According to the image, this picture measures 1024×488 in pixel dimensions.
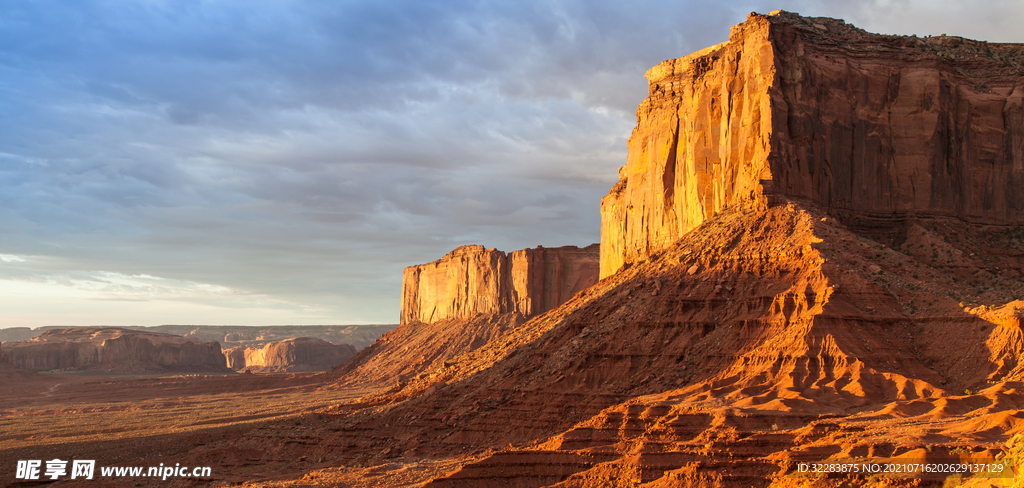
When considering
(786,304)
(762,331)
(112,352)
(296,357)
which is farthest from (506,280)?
(762,331)

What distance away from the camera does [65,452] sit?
39.7 metres

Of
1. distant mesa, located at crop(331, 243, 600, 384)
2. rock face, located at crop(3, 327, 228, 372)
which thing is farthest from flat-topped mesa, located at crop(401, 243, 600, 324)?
rock face, located at crop(3, 327, 228, 372)

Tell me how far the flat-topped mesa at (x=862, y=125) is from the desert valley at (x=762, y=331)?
0.13 m

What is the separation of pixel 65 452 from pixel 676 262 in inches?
1282

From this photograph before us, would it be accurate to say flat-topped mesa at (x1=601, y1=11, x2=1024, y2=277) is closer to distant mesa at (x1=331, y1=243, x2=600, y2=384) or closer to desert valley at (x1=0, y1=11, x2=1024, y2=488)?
desert valley at (x1=0, y1=11, x2=1024, y2=488)

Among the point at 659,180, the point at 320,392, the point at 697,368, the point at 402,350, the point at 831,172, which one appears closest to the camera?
the point at 697,368

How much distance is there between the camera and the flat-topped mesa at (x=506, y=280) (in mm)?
100250

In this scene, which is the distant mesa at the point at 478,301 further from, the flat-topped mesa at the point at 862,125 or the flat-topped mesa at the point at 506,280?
the flat-topped mesa at the point at 862,125

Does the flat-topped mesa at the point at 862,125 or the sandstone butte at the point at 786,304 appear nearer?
the sandstone butte at the point at 786,304

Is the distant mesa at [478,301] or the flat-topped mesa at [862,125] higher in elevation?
the flat-topped mesa at [862,125]

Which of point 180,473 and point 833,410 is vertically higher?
point 833,410

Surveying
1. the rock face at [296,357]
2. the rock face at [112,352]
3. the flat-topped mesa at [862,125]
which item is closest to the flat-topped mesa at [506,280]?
the rock face at [296,357]

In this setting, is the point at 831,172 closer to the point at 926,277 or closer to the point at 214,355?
the point at 926,277

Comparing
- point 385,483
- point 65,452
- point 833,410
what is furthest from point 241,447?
point 833,410
